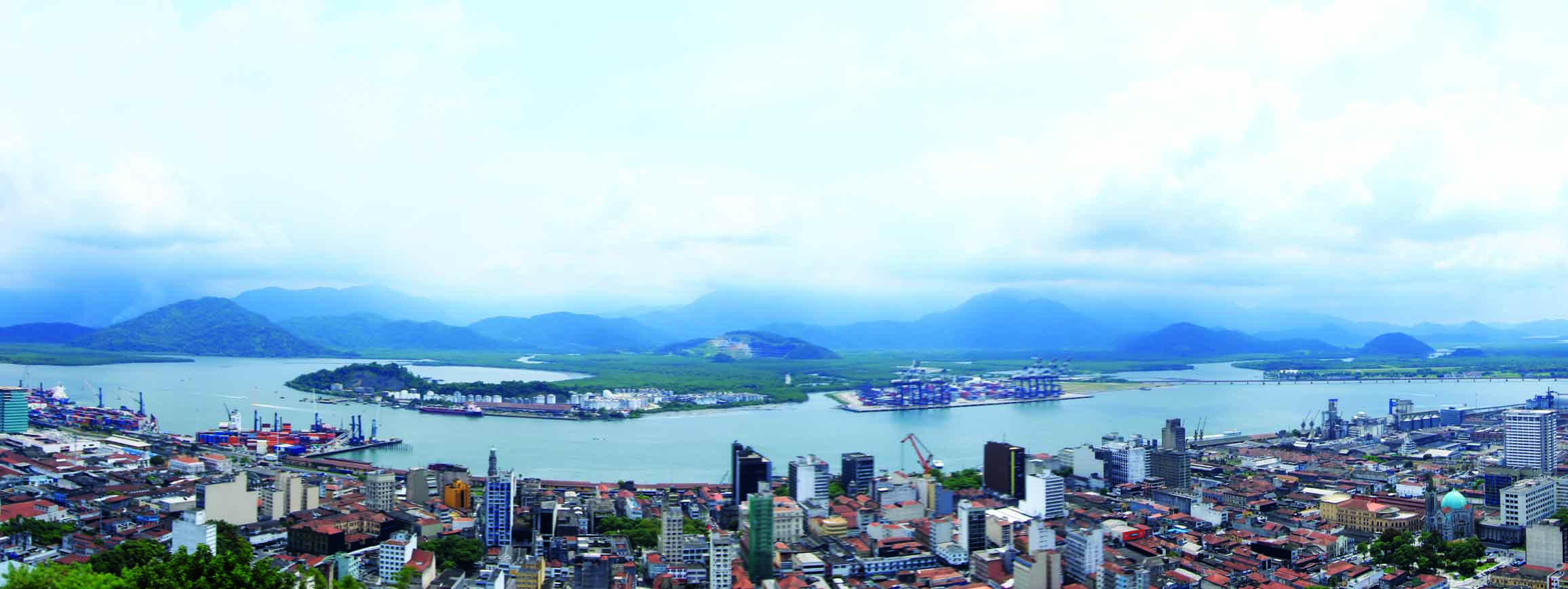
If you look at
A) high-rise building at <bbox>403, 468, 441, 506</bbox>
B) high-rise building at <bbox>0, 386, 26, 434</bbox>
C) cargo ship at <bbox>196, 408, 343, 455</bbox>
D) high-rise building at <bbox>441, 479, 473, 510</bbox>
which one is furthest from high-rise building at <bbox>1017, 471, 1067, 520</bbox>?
high-rise building at <bbox>0, 386, 26, 434</bbox>

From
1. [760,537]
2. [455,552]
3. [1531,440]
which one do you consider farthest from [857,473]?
[1531,440]

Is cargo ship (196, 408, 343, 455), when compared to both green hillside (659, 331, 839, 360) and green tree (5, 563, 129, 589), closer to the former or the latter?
green tree (5, 563, 129, 589)

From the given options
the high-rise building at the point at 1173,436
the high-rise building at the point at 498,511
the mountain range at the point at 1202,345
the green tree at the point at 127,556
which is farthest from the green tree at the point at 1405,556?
the mountain range at the point at 1202,345

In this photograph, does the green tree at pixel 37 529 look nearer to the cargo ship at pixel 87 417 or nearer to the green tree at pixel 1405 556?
the cargo ship at pixel 87 417

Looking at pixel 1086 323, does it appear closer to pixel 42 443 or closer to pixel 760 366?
pixel 760 366

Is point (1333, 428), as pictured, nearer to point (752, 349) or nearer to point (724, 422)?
point (724, 422)
